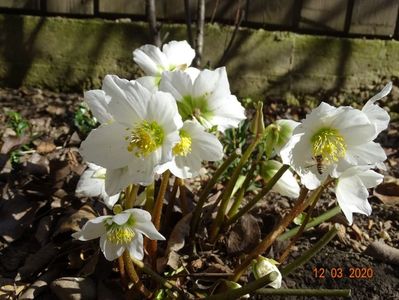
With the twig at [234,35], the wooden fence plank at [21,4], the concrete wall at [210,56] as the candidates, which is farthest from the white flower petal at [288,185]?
the wooden fence plank at [21,4]

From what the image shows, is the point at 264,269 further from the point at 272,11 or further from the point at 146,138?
the point at 272,11

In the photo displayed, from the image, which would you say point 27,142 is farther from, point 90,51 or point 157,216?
point 157,216

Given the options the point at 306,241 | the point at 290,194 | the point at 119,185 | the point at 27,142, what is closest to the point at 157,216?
the point at 119,185

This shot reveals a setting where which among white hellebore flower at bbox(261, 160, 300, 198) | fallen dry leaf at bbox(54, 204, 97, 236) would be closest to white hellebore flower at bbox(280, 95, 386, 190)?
white hellebore flower at bbox(261, 160, 300, 198)

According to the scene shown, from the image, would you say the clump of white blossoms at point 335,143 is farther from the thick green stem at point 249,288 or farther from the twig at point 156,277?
the twig at point 156,277
